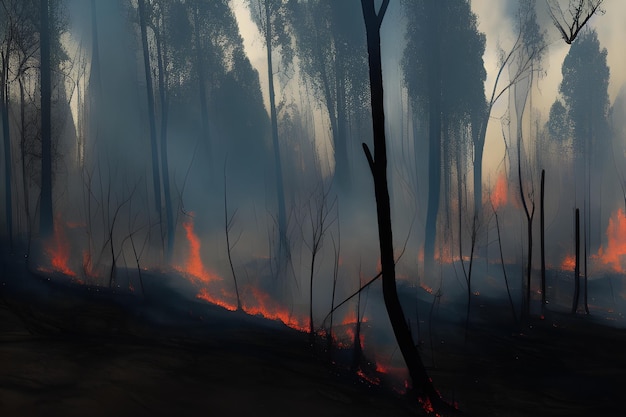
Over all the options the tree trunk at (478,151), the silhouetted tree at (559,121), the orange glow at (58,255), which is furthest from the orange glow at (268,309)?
the silhouetted tree at (559,121)

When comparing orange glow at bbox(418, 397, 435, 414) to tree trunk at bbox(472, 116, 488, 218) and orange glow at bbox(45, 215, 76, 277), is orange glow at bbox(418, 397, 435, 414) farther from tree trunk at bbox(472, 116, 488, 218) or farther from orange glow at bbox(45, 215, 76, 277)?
tree trunk at bbox(472, 116, 488, 218)

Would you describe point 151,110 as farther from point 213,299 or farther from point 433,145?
point 433,145

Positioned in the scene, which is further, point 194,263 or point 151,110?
point 151,110

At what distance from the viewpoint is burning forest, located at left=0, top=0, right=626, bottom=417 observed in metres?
6.67

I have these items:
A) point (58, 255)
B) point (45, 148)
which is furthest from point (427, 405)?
point (45, 148)

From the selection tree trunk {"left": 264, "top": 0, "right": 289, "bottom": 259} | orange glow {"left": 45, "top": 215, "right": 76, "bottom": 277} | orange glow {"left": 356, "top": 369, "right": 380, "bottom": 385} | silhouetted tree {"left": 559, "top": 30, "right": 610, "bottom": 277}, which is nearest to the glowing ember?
orange glow {"left": 45, "top": 215, "right": 76, "bottom": 277}

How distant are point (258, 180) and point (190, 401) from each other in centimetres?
2638

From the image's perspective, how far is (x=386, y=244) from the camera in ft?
21.7

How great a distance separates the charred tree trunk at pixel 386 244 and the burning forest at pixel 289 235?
0.03 meters

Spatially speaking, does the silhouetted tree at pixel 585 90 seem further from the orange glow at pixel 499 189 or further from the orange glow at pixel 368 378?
the orange glow at pixel 368 378

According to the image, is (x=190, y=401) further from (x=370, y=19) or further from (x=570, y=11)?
(x=570, y=11)

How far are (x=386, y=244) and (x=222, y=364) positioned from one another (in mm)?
2826

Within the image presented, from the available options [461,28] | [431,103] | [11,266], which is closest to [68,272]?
[11,266]

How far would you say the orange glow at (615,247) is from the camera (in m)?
27.4
